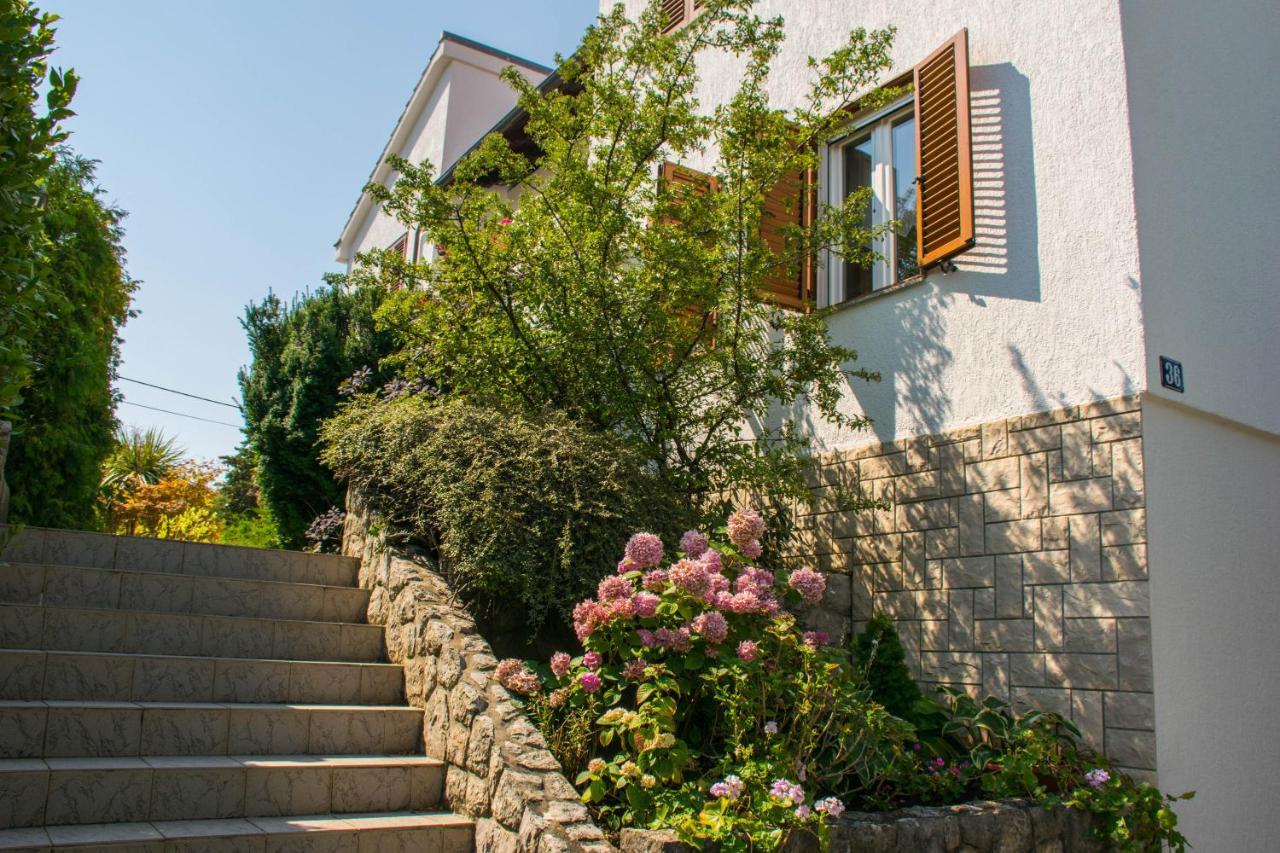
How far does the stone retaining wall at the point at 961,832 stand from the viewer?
150 inches

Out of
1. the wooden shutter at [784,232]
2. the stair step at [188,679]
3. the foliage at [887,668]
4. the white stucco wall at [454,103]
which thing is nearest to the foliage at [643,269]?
the wooden shutter at [784,232]

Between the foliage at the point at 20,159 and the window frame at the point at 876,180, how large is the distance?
4816 millimetres

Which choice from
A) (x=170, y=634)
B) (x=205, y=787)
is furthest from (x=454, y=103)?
(x=205, y=787)

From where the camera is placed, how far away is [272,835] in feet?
12.3

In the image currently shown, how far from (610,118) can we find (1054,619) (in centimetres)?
426

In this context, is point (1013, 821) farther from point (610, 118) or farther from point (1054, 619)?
point (610, 118)

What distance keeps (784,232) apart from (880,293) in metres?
0.77

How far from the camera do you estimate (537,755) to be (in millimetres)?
4035

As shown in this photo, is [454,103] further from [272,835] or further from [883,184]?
[272,835]

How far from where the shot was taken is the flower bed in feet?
12.8

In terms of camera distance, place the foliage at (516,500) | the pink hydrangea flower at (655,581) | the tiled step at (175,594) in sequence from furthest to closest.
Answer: the foliage at (516,500), the tiled step at (175,594), the pink hydrangea flower at (655,581)

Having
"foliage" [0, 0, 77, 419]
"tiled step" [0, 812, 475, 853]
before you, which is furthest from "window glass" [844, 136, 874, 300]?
"foliage" [0, 0, 77, 419]

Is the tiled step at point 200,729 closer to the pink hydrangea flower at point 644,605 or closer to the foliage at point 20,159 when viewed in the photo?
the pink hydrangea flower at point 644,605

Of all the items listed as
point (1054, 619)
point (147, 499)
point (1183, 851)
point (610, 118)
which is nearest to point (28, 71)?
point (610, 118)
